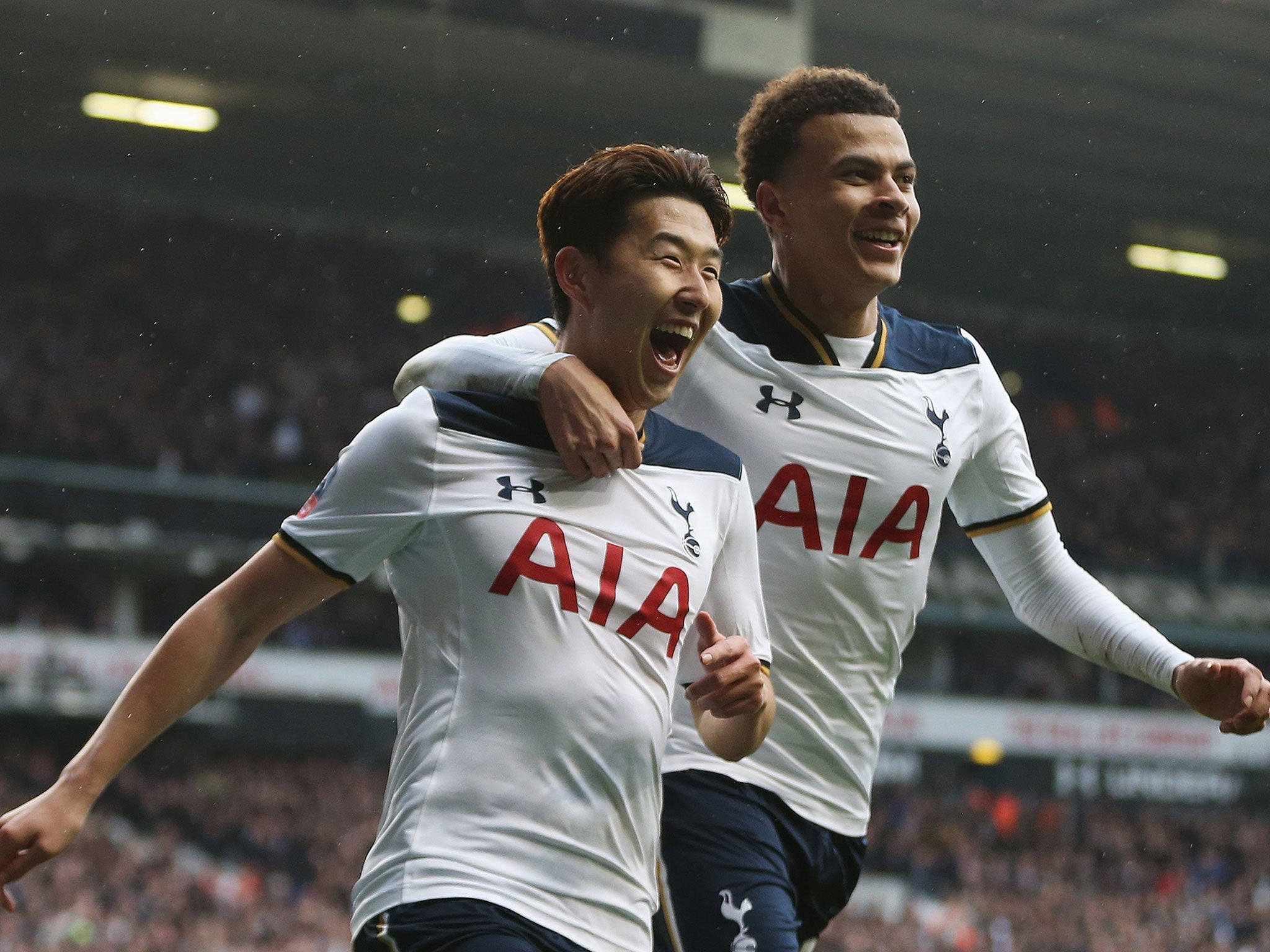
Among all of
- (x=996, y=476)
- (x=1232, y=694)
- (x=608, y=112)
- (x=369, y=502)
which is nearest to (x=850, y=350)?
(x=996, y=476)

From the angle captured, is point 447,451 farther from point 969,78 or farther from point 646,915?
point 969,78

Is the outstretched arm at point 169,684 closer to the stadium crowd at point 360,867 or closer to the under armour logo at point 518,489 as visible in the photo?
the under armour logo at point 518,489

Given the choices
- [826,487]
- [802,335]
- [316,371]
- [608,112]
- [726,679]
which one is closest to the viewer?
[726,679]

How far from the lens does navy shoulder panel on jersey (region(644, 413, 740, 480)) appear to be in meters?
2.57

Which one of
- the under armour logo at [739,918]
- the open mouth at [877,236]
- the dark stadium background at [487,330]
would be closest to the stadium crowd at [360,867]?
the dark stadium background at [487,330]

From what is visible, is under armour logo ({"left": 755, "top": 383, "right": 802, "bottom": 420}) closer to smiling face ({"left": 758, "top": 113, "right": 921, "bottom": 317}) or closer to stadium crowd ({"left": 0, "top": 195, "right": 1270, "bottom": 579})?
smiling face ({"left": 758, "top": 113, "right": 921, "bottom": 317})

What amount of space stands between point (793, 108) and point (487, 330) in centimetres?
1986

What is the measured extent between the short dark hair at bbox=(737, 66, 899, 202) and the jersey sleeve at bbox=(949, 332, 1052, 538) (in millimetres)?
515

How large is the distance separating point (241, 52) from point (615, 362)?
1747 centimetres

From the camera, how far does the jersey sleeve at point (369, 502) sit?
2.33 metres

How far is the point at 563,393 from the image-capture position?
7.87 ft

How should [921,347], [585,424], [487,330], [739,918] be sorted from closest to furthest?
[585,424], [739,918], [921,347], [487,330]

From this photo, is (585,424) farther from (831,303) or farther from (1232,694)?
(1232,694)

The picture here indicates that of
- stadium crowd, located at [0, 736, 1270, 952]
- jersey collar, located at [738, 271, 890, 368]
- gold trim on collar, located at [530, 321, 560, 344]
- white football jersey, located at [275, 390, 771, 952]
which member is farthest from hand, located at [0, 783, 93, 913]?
stadium crowd, located at [0, 736, 1270, 952]
